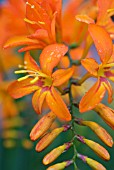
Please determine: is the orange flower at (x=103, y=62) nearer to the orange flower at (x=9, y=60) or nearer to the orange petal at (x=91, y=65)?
the orange petal at (x=91, y=65)

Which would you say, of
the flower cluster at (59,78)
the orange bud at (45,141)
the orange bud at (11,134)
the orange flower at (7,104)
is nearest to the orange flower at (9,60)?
the orange flower at (7,104)

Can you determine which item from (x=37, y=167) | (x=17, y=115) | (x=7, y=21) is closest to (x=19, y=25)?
(x=7, y=21)

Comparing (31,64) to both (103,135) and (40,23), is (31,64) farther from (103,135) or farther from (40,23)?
(103,135)

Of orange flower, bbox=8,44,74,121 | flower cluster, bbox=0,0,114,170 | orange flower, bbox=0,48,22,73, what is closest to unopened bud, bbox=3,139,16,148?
orange flower, bbox=0,48,22,73

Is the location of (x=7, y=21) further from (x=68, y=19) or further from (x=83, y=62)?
(x=83, y=62)

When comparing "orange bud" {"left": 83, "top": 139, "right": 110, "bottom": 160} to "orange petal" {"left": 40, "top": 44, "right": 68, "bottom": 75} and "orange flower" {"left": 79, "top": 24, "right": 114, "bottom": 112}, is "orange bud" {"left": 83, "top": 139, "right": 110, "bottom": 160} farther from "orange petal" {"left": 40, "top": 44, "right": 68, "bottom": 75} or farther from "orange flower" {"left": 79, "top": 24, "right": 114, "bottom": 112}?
"orange petal" {"left": 40, "top": 44, "right": 68, "bottom": 75}

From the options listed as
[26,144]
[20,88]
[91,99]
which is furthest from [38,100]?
[26,144]

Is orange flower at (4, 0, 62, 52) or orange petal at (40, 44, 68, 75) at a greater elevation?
orange flower at (4, 0, 62, 52)
